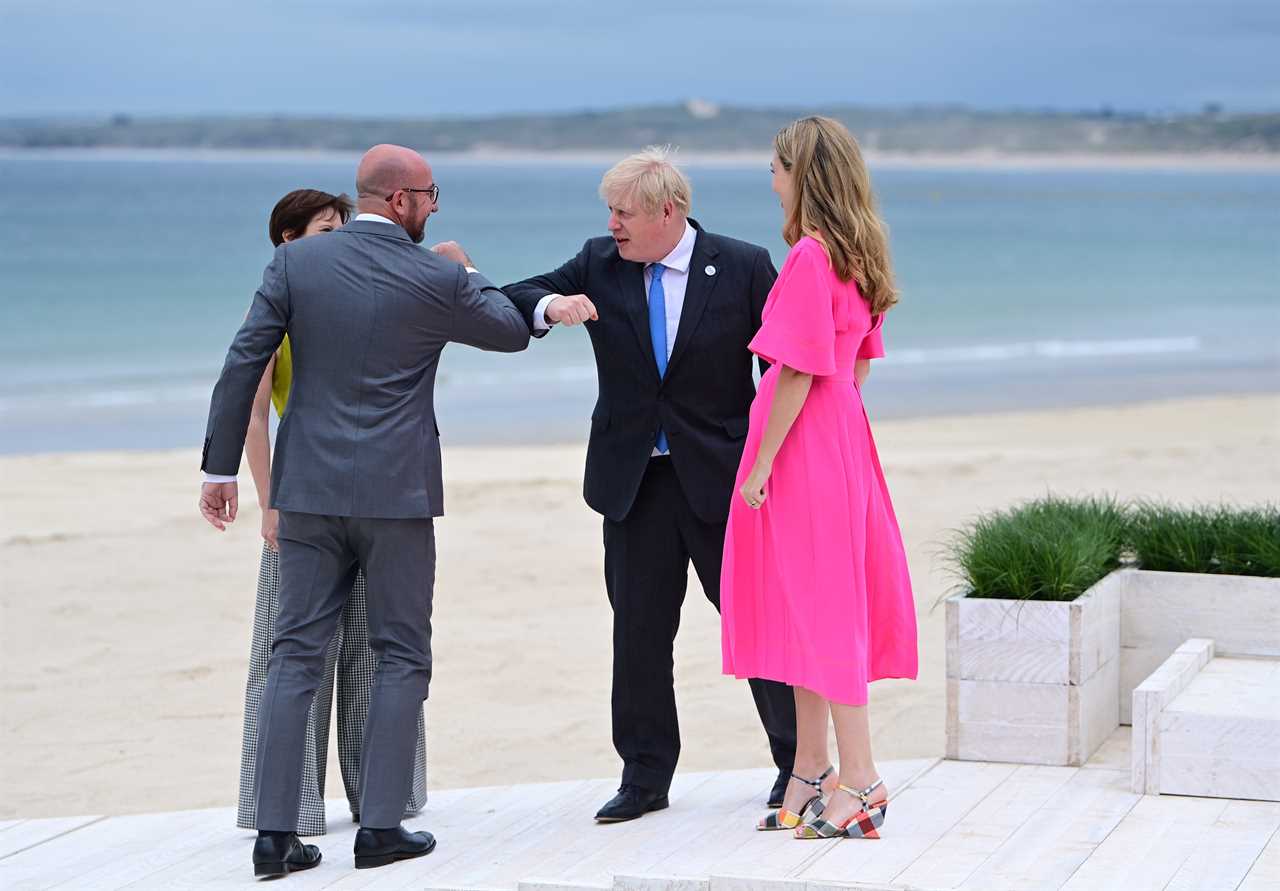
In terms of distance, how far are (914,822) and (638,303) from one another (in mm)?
1520

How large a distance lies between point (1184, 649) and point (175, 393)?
18307mm

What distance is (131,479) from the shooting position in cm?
1377

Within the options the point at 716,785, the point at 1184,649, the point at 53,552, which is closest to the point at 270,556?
the point at 716,785

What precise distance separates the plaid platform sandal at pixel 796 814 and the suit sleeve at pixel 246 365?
5.28 ft

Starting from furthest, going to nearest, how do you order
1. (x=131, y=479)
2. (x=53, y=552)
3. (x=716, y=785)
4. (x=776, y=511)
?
(x=131, y=479)
(x=53, y=552)
(x=716, y=785)
(x=776, y=511)

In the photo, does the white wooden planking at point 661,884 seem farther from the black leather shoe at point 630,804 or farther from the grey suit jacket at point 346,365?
the grey suit jacket at point 346,365

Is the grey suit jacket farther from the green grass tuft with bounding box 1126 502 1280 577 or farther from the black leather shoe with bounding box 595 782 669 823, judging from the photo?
the green grass tuft with bounding box 1126 502 1280 577

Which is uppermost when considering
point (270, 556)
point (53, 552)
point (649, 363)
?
point (649, 363)

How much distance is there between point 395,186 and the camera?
4.00m

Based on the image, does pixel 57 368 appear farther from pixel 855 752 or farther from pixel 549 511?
pixel 855 752

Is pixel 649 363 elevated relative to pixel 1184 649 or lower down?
elevated

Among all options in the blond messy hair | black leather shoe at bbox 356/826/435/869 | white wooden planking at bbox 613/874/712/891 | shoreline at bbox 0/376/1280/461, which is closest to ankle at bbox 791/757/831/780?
white wooden planking at bbox 613/874/712/891

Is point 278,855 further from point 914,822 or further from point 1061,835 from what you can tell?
point 1061,835

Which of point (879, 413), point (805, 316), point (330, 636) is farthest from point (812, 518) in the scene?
point (879, 413)
